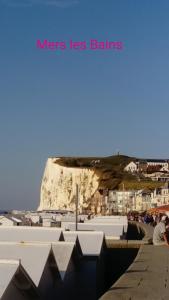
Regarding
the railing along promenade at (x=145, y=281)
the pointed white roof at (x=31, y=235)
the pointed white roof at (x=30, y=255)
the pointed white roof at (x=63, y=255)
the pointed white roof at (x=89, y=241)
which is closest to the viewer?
the railing along promenade at (x=145, y=281)

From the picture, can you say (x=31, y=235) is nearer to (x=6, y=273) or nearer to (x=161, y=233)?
(x=161, y=233)

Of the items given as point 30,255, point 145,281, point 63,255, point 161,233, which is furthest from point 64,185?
point 145,281

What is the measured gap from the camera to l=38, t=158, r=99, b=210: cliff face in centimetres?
13512

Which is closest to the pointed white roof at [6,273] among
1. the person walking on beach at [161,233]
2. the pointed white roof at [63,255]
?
the pointed white roof at [63,255]

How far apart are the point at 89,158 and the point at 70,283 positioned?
166 m

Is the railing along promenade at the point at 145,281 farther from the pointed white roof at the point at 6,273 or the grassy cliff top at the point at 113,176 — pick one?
the grassy cliff top at the point at 113,176

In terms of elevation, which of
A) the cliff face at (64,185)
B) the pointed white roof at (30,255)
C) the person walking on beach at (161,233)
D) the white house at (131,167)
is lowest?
the cliff face at (64,185)

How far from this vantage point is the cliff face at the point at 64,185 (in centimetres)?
13512

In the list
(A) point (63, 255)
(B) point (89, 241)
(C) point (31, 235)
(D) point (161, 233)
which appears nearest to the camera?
(A) point (63, 255)

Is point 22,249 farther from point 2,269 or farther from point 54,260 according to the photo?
point 2,269

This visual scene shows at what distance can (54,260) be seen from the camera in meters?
9.23

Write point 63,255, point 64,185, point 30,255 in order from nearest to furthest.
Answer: point 30,255 → point 63,255 → point 64,185

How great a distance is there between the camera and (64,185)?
14200 cm

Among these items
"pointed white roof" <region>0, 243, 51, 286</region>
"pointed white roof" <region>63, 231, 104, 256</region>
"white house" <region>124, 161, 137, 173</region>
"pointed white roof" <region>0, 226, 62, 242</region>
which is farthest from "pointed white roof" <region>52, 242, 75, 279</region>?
"white house" <region>124, 161, 137, 173</region>
